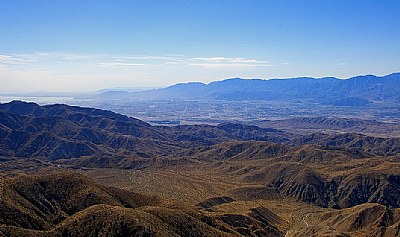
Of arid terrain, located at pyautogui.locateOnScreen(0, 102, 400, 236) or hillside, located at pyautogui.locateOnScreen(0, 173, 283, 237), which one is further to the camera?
arid terrain, located at pyautogui.locateOnScreen(0, 102, 400, 236)

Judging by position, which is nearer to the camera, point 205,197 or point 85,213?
point 85,213

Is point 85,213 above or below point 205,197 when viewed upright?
A: above

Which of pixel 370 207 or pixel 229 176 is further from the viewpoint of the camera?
pixel 229 176

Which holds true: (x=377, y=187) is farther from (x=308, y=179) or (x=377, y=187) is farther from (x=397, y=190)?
(x=308, y=179)

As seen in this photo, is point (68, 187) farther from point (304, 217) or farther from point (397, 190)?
point (397, 190)

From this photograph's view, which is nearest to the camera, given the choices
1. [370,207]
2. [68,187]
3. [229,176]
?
[68,187]

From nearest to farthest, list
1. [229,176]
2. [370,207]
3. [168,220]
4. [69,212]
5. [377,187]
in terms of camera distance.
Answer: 1. [168,220]
2. [69,212]
3. [370,207]
4. [377,187]
5. [229,176]

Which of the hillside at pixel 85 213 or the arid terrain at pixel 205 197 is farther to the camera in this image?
the arid terrain at pixel 205 197

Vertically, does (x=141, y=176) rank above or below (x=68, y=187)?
below

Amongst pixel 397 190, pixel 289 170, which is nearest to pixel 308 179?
pixel 289 170
